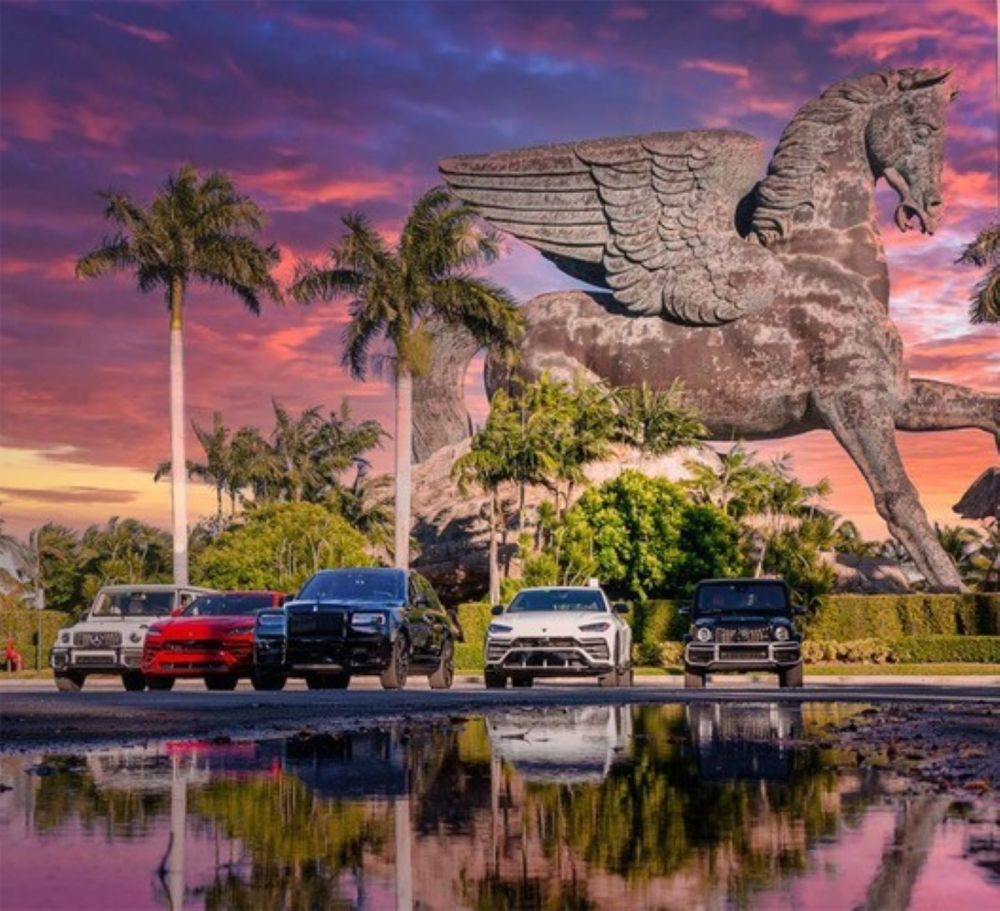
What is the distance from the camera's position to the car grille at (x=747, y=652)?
2794cm

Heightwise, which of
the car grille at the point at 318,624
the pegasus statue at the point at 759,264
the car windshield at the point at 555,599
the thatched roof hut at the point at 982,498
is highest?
the pegasus statue at the point at 759,264

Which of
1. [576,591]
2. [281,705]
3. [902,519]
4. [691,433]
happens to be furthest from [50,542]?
[281,705]

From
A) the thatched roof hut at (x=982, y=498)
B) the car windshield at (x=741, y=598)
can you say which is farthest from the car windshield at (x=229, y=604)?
the thatched roof hut at (x=982, y=498)

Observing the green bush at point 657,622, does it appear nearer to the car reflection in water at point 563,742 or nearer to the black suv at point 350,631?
the black suv at point 350,631

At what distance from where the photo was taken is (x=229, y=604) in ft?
92.2

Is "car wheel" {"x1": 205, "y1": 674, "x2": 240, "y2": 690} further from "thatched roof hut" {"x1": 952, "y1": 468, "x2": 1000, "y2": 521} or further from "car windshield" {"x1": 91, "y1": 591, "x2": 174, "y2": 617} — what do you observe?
"thatched roof hut" {"x1": 952, "y1": 468, "x2": 1000, "y2": 521}

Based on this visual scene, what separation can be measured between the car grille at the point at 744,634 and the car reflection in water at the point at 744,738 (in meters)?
7.54

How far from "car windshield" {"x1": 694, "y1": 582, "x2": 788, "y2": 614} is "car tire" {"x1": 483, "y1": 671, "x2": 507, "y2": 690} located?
14.2 feet

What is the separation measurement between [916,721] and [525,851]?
9891 millimetres

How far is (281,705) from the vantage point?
19312 mm

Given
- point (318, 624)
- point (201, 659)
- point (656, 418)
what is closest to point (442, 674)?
point (318, 624)

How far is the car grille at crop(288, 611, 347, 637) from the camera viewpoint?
24578mm

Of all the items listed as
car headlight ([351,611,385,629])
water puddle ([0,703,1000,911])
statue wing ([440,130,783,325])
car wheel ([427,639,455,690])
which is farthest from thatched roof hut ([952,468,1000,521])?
water puddle ([0,703,1000,911])

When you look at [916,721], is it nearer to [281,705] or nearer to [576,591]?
[281,705]
